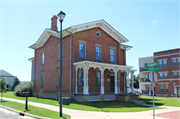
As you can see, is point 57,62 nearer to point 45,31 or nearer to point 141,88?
point 45,31

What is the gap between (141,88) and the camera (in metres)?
50.0

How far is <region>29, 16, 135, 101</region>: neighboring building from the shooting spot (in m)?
20.2

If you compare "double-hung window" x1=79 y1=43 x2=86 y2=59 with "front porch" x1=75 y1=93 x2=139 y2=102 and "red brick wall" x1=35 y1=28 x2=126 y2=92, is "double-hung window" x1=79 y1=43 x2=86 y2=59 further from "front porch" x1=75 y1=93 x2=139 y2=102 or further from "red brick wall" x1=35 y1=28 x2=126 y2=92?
"front porch" x1=75 y1=93 x2=139 y2=102

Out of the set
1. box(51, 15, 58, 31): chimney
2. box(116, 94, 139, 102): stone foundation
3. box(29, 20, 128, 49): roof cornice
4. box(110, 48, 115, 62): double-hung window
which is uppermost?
box(51, 15, 58, 31): chimney

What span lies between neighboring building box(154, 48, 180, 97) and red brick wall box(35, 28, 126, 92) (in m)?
20.4

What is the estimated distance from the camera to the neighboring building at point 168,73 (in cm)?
4088

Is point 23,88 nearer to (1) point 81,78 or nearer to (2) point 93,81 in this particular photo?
(1) point 81,78

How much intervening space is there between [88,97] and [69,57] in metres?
5.24

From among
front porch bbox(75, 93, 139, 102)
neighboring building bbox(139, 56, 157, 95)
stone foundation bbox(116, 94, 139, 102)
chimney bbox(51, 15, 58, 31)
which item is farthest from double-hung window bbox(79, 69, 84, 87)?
neighboring building bbox(139, 56, 157, 95)

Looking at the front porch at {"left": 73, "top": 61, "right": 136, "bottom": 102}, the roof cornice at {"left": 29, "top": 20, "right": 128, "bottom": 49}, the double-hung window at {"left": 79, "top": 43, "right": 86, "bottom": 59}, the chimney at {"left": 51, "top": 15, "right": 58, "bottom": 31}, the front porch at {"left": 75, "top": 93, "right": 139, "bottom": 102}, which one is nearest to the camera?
the front porch at {"left": 75, "top": 93, "right": 139, "bottom": 102}

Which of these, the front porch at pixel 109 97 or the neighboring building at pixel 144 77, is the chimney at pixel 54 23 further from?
the neighboring building at pixel 144 77

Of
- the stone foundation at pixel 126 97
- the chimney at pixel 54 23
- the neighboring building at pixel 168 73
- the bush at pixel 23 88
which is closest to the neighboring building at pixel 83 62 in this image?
the chimney at pixel 54 23

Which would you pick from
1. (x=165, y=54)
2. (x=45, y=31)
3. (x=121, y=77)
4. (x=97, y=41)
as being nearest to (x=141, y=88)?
(x=165, y=54)

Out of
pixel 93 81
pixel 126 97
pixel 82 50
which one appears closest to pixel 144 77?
pixel 126 97
